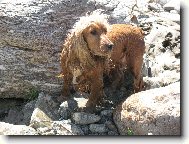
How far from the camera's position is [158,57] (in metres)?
9.50

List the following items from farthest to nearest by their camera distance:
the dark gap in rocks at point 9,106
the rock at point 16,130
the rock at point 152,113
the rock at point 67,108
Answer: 1. the dark gap in rocks at point 9,106
2. the rock at point 67,108
3. the rock at point 16,130
4. the rock at point 152,113

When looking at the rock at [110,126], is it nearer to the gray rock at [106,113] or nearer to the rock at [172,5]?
the gray rock at [106,113]

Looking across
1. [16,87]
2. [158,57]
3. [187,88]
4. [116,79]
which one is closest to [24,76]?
[16,87]

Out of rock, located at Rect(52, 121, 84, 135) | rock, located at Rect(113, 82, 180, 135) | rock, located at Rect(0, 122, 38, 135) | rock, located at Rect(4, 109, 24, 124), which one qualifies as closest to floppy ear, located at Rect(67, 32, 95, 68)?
rock, located at Rect(113, 82, 180, 135)

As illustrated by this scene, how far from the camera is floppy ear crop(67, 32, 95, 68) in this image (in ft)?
26.8

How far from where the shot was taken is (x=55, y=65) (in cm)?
948

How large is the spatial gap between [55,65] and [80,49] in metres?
1.40

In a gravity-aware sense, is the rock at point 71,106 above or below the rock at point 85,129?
above

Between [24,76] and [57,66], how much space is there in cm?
71

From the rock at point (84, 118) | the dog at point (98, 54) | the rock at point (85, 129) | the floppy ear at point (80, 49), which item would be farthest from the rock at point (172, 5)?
the rock at point (85, 129)

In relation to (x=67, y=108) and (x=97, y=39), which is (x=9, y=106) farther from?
(x=97, y=39)

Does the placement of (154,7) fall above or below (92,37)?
below

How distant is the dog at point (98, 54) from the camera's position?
809 cm

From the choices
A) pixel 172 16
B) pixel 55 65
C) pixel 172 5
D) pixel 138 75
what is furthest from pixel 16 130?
pixel 172 5
